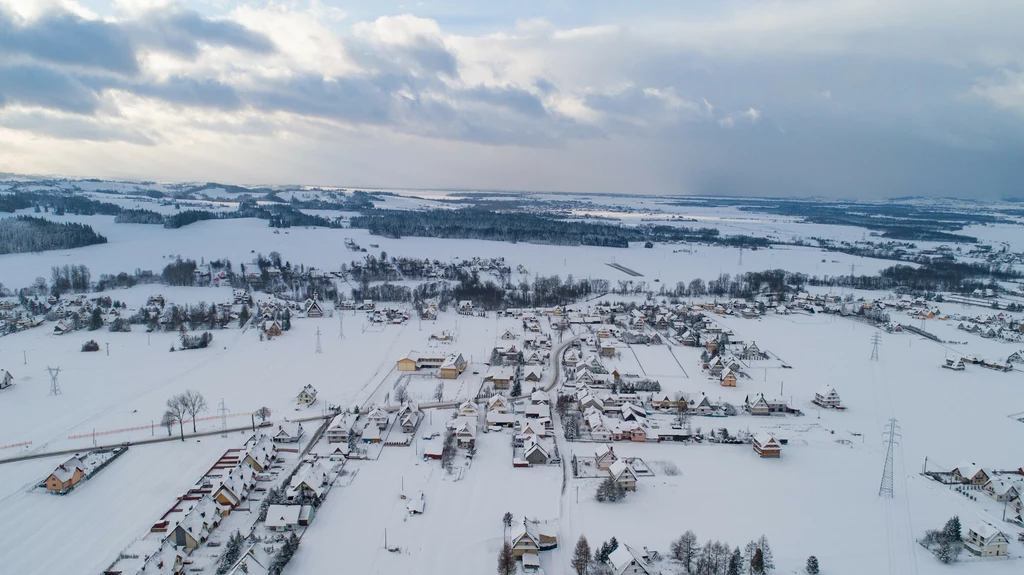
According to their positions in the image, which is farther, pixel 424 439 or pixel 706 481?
pixel 424 439

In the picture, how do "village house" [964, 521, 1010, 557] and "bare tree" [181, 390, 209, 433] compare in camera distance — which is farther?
"bare tree" [181, 390, 209, 433]

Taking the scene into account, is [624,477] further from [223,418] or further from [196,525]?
[223,418]

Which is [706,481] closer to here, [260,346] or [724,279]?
[260,346]

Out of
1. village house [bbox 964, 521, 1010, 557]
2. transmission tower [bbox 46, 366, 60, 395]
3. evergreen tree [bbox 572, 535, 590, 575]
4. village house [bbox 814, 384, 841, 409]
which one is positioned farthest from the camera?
transmission tower [bbox 46, 366, 60, 395]

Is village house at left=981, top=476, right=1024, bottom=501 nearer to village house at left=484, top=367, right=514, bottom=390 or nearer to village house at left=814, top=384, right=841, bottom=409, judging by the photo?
village house at left=814, top=384, right=841, bottom=409

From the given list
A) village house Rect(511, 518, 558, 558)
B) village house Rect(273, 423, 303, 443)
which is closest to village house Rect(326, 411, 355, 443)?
village house Rect(273, 423, 303, 443)

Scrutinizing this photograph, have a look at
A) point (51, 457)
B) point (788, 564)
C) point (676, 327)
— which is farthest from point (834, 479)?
point (51, 457)
